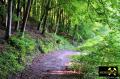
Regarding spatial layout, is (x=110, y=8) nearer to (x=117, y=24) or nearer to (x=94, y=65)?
(x=117, y=24)

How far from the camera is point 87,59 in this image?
16031 millimetres

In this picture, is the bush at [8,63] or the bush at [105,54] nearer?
the bush at [105,54]

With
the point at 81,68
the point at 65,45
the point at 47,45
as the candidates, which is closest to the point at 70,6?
the point at 47,45

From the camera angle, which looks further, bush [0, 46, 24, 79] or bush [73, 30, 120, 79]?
bush [0, 46, 24, 79]

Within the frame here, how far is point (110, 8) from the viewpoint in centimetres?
1552

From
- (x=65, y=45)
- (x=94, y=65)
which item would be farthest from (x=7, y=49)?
(x=65, y=45)

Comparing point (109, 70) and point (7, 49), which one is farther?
point (7, 49)

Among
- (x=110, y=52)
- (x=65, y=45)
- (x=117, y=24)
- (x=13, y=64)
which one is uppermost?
(x=117, y=24)

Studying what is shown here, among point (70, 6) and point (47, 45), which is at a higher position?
point (70, 6)

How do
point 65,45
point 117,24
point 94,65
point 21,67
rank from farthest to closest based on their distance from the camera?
point 65,45 → point 21,67 → point 94,65 → point 117,24

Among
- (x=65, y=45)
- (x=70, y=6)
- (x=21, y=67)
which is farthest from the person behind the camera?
(x=65, y=45)

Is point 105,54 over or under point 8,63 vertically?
over

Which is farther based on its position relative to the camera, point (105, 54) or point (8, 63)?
point (8, 63)

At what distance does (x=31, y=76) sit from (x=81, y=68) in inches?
153
